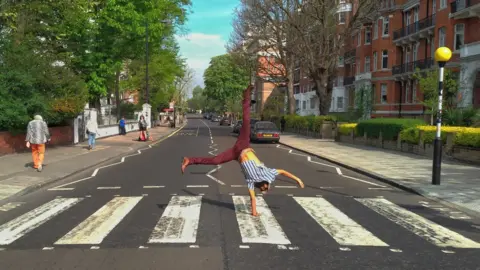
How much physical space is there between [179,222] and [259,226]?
4.24 feet

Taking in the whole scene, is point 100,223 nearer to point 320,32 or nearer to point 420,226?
point 420,226

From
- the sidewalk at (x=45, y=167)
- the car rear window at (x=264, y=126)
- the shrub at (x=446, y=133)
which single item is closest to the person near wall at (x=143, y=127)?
the car rear window at (x=264, y=126)

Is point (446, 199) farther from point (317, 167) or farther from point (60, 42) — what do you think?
point (60, 42)

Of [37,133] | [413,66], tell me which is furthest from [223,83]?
[37,133]

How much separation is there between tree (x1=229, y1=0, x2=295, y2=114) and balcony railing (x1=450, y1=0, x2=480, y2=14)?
485 inches

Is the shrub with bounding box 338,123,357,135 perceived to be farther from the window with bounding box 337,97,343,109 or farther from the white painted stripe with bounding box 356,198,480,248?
the window with bounding box 337,97,343,109

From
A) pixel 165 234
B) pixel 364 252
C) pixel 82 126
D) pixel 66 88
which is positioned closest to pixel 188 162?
pixel 165 234

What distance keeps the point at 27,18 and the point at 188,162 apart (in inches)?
653

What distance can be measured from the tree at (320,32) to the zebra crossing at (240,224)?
2419cm

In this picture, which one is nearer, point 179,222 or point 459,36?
point 179,222

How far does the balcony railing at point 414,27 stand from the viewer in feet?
123

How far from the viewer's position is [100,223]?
7008mm

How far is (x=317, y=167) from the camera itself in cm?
1577

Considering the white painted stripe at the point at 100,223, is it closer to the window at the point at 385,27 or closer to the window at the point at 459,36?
the window at the point at 459,36
